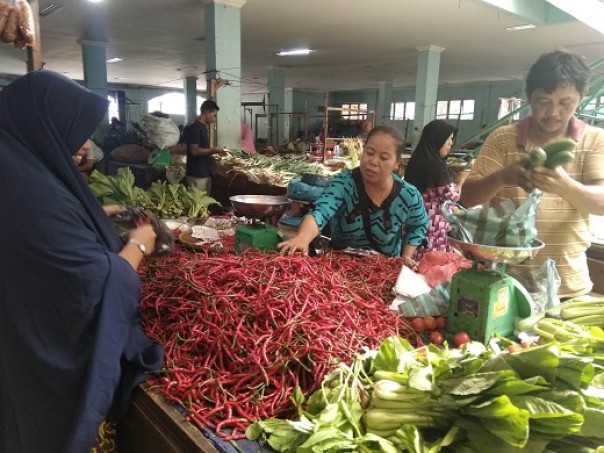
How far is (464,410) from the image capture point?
1058 mm

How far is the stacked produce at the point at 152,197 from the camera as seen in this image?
465 cm

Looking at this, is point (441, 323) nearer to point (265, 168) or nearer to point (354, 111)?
point (265, 168)

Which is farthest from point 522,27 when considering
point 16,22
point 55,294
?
point 55,294

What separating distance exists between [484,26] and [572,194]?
8.32 metres

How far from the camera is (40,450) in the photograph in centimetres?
148

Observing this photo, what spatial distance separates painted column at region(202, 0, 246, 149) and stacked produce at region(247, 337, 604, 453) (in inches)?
236

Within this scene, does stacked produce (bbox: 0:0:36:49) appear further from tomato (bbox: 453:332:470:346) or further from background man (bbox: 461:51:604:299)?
tomato (bbox: 453:332:470:346)

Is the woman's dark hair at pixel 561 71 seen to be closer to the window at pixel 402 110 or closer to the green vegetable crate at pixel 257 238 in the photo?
the green vegetable crate at pixel 257 238

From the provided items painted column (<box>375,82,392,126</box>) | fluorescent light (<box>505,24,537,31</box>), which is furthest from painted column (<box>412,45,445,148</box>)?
painted column (<box>375,82,392,126</box>)

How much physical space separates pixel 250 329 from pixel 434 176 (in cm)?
275

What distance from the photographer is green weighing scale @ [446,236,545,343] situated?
1.50 metres

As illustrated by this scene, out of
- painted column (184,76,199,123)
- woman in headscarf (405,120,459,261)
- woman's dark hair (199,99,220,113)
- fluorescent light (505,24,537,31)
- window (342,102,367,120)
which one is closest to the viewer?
woman in headscarf (405,120,459,261)

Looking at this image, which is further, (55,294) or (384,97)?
(384,97)

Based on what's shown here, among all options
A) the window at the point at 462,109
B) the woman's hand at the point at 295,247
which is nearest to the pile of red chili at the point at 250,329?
the woman's hand at the point at 295,247
